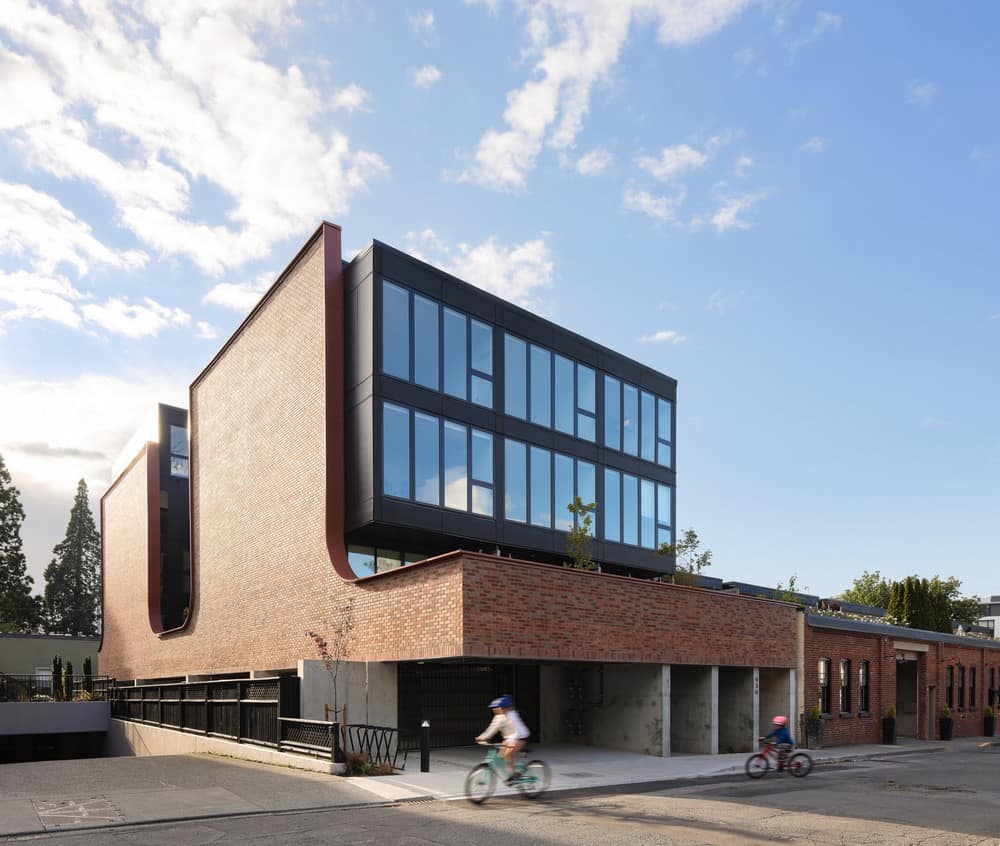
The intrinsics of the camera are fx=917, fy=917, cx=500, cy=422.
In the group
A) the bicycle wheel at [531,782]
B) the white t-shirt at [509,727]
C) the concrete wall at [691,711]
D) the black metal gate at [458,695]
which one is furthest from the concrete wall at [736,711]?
the white t-shirt at [509,727]

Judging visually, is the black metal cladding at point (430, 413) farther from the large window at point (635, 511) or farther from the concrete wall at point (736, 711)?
the concrete wall at point (736, 711)

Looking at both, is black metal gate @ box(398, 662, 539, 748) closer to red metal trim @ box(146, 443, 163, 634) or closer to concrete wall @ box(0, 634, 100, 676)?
red metal trim @ box(146, 443, 163, 634)

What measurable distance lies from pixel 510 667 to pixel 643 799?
11972 millimetres

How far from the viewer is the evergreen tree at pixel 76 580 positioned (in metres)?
83.6

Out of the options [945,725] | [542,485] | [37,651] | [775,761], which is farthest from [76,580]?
[775,761]

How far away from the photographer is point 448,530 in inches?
1035

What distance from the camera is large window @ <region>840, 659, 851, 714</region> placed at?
110ft

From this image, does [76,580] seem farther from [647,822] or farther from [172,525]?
[647,822]

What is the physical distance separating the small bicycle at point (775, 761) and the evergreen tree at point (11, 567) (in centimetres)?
6450

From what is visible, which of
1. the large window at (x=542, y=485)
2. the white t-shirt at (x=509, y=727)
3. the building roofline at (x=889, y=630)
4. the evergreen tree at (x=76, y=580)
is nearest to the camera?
the white t-shirt at (x=509, y=727)

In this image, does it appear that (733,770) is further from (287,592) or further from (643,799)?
(287,592)

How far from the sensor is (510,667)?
2817 centimetres

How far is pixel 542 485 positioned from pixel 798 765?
12054mm

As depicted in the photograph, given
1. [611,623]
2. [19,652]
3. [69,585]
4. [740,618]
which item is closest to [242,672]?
[611,623]
